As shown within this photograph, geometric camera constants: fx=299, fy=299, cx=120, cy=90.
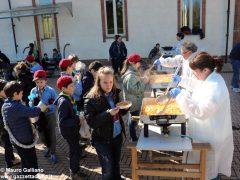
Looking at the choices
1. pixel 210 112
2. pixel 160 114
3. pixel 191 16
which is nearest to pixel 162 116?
pixel 160 114

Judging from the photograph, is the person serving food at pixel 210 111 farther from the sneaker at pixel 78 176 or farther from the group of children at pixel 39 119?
the sneaker at pixel 78 176

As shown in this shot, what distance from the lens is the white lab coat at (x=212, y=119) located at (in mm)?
2977

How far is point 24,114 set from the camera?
3.72 metres

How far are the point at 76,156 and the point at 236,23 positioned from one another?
1053 centimetres

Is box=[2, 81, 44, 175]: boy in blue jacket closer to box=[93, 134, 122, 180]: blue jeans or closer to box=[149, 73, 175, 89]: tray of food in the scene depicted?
box=[93, 134, 122, 180]: blue jeans

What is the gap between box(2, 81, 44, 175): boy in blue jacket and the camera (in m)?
3.71

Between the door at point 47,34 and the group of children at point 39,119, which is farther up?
the door at point 47,34

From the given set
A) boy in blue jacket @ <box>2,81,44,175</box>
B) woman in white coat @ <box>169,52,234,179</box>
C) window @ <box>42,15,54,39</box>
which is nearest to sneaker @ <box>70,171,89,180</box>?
boy in blue jacket @ <box>2,81,44,175</box>

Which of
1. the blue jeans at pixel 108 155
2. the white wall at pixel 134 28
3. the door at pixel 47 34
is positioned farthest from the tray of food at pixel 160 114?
the door at pixel 47 34

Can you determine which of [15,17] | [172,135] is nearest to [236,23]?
[15,17]

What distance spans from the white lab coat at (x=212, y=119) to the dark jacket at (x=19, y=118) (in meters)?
1.87

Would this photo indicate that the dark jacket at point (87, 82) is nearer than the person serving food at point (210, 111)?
No

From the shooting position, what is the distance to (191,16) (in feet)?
42.7

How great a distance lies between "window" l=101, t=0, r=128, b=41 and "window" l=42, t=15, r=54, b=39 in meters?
2.60
